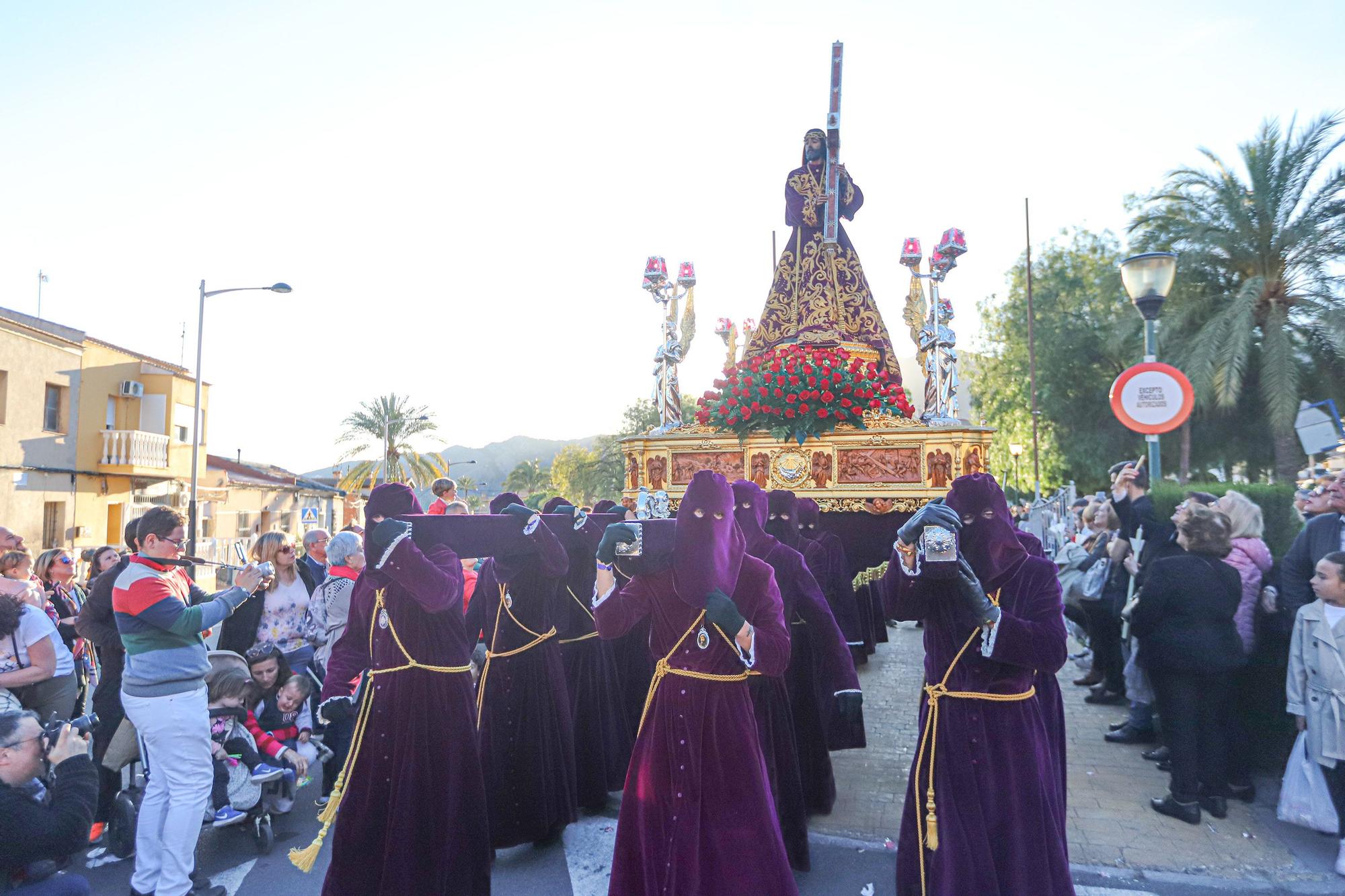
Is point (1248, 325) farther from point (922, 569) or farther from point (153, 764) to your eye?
point (153, 764)

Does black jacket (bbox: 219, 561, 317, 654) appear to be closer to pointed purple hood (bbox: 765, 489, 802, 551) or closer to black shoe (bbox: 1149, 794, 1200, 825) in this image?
pointed purple hood (bbox: 765, 489, 802, 551)

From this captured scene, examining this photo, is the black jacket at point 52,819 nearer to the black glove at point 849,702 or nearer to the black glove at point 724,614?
the black glove at point 724,614

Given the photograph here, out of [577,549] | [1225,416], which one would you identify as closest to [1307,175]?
[1225,416]

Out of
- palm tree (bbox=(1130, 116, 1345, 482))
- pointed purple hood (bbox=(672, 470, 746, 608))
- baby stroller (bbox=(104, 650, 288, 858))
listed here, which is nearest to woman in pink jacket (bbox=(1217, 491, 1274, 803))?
pointed purple hood (bbox=(672, 470, 746, 608))

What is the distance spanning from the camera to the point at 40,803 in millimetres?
3145

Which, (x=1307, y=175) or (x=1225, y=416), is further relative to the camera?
(x=1225, y=416)

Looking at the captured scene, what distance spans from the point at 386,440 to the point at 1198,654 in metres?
31.6

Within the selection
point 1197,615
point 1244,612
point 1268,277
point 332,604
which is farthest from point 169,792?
point 1268,277

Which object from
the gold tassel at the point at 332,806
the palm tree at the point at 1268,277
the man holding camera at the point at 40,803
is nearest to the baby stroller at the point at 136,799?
the gold tassel at the point at 332,806

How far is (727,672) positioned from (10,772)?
2.74 meters

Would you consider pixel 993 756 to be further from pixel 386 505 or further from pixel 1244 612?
pixel 1244 612

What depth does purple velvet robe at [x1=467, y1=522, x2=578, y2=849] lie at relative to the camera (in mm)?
4859

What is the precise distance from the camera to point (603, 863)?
15.6ft

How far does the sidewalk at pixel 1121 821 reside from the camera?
469 centimetres
